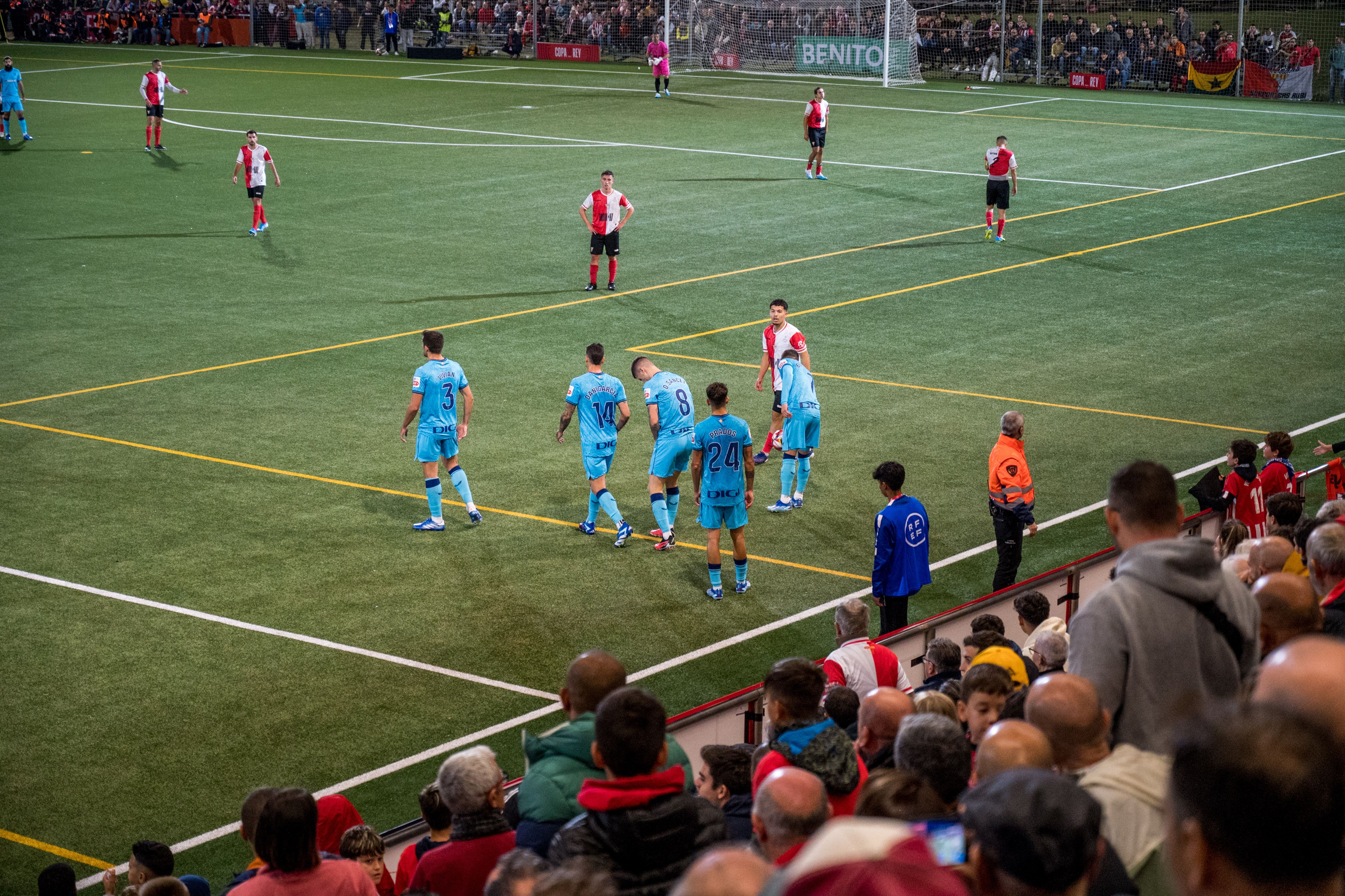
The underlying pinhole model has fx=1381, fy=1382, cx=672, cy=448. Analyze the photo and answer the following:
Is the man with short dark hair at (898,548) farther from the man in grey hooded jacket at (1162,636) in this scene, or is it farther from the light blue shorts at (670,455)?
the man in grey hooded jacket at (1162,636)

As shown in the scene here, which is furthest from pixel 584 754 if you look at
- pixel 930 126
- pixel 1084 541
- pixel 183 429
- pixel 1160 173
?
pixel 930 126

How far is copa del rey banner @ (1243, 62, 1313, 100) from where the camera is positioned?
171 feet

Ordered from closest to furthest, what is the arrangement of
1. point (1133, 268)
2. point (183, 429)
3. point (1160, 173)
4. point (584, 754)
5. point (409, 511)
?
point (584, 754), point (409, 511), point (183, 429), point (1133, 268), point (1160, 173)

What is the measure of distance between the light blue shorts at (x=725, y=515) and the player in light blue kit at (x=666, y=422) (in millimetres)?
791

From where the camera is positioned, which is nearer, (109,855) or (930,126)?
(109,855)

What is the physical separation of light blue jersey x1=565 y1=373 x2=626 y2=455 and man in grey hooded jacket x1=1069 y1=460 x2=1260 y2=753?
Result: 397 inches

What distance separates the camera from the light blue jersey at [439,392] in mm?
15258

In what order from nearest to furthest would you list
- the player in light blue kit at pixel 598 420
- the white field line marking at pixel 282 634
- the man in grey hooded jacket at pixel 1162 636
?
the man in grey hooded jacket at pixel 1162 636 < the white field line marking at pixel 282 634 < the player in light blue kit at pixel 598 420

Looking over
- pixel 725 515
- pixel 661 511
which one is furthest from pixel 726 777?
pixel 661 511

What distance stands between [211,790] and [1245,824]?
30.9ft

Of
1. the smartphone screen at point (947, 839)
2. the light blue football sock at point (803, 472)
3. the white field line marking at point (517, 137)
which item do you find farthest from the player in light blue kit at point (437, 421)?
the white field line marking at point (517, 137)

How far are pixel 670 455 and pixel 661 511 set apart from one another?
0.69 meters

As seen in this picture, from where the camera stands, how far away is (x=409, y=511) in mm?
16281

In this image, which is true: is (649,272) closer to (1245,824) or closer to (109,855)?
(109,855)
